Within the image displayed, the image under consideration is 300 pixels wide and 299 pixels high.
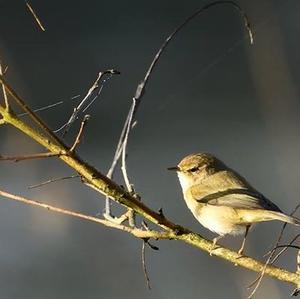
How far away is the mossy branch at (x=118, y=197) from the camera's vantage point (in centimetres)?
160

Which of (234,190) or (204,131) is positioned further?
(204,131)

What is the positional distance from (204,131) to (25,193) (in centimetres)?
221

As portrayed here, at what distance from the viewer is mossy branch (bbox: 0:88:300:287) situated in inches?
62.9

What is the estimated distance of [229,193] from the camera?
314 cm

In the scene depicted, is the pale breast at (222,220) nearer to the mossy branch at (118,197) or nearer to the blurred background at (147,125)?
the blurred background at (147,125)

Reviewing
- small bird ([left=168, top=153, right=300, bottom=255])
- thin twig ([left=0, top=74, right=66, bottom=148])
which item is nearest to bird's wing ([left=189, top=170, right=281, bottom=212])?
small bird ([left=168, top=153, right=300, bottom=255])

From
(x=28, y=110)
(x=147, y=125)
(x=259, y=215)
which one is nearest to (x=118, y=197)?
(x=28, y=110)

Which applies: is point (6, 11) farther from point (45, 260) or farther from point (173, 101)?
point (45, 260)

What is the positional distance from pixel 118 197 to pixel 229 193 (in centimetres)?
154

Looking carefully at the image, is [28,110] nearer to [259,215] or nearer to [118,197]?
[118,197]

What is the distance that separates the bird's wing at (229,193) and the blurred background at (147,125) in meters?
0.27

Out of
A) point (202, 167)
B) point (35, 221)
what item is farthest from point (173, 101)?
point (202, 167)

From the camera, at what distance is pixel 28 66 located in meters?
9.46

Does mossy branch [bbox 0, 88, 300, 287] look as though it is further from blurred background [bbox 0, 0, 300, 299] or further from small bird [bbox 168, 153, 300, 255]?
small bird [bbox 168, 153, 300, 255]
